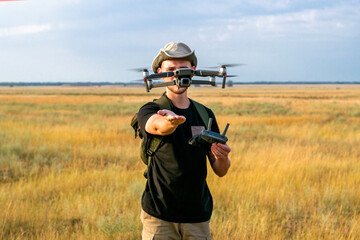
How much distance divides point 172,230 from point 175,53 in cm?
106

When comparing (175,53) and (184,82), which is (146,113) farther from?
(184,82)

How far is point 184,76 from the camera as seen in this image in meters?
1.48

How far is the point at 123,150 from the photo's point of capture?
948 cm

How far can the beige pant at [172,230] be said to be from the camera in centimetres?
207

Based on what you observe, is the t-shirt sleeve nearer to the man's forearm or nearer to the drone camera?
the man's forearm

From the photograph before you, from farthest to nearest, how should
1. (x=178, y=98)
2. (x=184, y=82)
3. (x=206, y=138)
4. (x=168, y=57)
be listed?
1. (x=178, y=98)
2. (x=168, y=57)
3. (x=206, y=138)
4. (x=184, y=82)

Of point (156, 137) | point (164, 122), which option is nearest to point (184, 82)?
point (164, 122)

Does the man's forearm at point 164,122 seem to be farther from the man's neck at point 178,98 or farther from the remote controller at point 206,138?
the man's neck at point 178,98

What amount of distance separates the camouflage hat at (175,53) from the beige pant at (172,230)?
962 millimetres

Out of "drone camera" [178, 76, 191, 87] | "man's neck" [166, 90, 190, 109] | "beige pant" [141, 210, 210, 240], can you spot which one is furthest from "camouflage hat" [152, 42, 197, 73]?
"beige pant" [141, 210, 210, 240]

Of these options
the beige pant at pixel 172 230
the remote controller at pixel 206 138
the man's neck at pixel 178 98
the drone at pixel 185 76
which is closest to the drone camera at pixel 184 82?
the drone at pixel 185 76

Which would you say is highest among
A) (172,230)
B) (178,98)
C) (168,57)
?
(168,57)

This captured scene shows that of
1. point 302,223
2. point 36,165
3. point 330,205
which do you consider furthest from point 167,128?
point 36,165

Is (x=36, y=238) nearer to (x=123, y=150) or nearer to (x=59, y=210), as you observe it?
(x=59, y=210)
